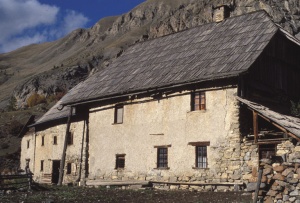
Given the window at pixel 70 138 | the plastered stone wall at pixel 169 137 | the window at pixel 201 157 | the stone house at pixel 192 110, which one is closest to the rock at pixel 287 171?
the stone house at pixel 192 110

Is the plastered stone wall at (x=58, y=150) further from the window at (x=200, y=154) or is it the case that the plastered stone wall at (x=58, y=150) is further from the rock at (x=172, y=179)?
the window at (x=200, y=154)

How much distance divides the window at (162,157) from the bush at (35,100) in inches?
2551

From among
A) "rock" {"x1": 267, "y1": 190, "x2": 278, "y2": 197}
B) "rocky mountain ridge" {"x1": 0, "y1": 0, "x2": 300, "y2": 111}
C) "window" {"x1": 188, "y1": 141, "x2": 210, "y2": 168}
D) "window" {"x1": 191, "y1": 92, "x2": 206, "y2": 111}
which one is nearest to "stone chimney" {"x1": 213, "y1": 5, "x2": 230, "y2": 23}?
"window" {"x1": 191, "y1": 92, "x2": 206, "y2": 111}

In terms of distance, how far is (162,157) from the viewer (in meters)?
20.0

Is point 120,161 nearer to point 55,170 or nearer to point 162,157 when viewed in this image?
point 162,157

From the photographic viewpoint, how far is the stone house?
17.4 meters

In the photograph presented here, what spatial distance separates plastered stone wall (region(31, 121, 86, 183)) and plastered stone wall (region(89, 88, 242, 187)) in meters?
Answer: 1.48

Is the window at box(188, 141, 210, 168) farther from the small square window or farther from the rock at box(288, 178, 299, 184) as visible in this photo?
the small square window

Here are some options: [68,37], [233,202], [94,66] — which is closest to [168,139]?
[233,202]

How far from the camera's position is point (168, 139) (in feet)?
64.5

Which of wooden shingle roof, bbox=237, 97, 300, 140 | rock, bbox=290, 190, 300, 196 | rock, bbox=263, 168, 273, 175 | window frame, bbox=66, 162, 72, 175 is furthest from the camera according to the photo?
window frame, bbox=66, 162, 72, 175

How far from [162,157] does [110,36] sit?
130 metres

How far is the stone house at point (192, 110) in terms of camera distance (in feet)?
57.1

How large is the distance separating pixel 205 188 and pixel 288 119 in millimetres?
4510
